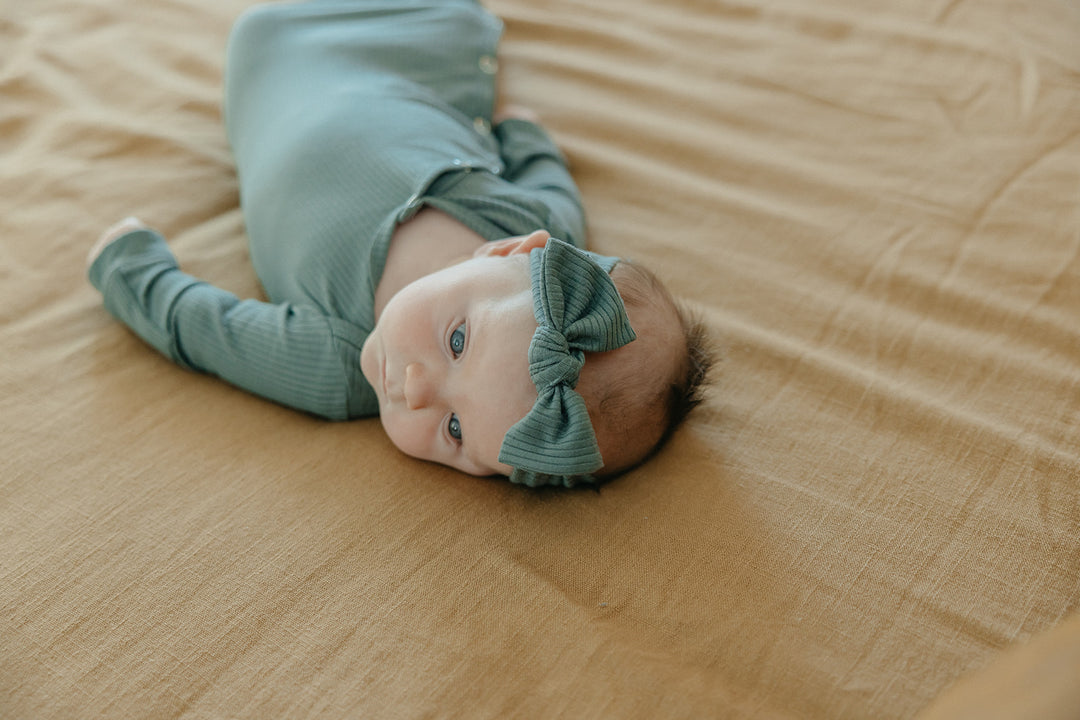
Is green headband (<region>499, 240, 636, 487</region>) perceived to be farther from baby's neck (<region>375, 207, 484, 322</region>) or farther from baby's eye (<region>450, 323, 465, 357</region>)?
baby's neck (<region>375, 207, 484, 322</region>)

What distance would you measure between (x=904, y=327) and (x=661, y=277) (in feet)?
1.07

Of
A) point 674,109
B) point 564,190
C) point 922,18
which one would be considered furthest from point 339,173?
point 922,18

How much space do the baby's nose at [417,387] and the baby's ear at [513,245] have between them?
0.62 ft

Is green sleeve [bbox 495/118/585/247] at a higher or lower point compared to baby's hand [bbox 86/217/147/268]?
higher

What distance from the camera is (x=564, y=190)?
1.35 meters

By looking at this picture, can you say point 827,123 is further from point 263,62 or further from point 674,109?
point 263,62

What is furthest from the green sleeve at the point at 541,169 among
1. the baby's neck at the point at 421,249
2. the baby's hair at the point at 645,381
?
the baby's hair at the point at 645,381

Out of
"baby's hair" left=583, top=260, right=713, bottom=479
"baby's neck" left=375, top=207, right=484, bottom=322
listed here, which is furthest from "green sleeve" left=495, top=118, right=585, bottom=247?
"baby's hair" left=583, top=260, right=713, bottom=479

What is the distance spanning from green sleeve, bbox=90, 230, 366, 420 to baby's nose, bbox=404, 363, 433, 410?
0.16 metres

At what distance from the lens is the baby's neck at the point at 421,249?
3.84 ft

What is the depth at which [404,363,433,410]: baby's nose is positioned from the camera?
0.97 m

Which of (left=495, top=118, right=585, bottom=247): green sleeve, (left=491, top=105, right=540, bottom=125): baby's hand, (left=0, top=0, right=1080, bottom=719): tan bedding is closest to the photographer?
(left=0, top=0, right=1080, bottom=719): tan bedding

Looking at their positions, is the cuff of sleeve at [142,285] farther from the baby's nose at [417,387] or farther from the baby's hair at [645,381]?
the baby's hair at [645,381]

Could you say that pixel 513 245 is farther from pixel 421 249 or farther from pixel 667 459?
pixel 667 459
